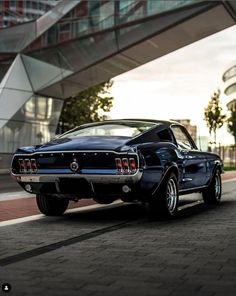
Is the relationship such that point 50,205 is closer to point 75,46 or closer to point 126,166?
point 126,166

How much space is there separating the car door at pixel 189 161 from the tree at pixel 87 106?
35.9 metres

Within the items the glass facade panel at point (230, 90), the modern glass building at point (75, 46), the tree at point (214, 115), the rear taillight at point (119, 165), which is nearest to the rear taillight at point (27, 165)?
the rear taillight at point (119, 165)

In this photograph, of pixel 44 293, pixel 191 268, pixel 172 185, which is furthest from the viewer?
pixel 172 185

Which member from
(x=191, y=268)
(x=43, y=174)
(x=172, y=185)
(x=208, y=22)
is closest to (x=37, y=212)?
(x=43, y=174)

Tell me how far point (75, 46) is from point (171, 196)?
77.4 feet

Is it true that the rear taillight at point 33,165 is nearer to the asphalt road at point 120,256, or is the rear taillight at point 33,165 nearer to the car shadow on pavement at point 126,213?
the asphalt road at point 120,256

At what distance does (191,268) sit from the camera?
5.26 meters

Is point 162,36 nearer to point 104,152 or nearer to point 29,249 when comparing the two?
point 104,152

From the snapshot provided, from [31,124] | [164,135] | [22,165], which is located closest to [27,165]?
[22,165]

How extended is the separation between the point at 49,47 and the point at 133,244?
26.5 meters

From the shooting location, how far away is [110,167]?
7.96m

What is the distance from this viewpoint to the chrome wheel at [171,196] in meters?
8.75

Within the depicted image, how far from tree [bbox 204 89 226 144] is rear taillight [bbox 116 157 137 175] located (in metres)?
47.9

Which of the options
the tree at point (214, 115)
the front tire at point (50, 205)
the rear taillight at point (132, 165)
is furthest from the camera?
the tree at point (214, 115)
